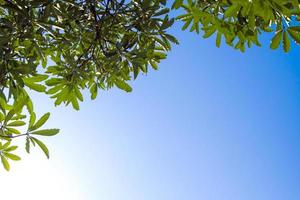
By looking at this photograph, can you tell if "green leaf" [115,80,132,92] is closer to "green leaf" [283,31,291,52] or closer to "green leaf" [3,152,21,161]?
"green leaf" [3,152,21,161]

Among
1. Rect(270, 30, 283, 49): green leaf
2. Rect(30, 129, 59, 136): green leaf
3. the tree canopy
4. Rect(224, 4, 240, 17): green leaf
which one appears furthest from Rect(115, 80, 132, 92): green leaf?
Rect(224, 4, 240, 17): green leaf

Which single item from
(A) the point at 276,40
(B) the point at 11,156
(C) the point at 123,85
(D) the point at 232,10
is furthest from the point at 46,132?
(A) the point at 276,40

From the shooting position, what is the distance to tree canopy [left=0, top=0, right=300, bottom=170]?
2.80 m

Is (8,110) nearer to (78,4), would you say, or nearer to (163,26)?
(78,4)

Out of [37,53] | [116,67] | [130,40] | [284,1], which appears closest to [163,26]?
[130,40]

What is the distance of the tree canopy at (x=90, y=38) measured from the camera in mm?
2801

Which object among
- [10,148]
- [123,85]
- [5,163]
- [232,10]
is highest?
[232,10]

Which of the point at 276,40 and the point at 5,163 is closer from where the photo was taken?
the point at 276,40

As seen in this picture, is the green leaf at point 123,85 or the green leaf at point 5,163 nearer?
the green leaf at point 5,163

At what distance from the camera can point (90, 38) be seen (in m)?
3.60

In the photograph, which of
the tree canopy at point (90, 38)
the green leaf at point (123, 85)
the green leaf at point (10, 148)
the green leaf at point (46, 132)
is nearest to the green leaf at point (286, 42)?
the tree canopy at point (90, 38)

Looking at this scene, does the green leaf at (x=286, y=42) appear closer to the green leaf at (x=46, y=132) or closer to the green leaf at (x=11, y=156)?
the green leaf at (x=46, y=132)

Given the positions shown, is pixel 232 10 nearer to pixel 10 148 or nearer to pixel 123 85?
Result: pixel 123 85

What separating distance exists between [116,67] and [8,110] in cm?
108
